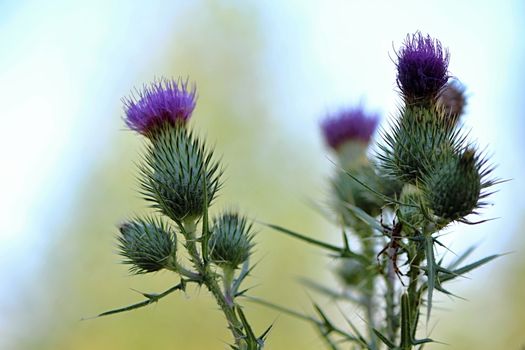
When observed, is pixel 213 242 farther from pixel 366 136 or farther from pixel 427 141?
pixel 366 136

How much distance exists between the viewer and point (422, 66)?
3.25 m

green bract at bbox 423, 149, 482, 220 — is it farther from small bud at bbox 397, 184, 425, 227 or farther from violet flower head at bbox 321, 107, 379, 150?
violet flower head at bbox 321, 107, 379, 150

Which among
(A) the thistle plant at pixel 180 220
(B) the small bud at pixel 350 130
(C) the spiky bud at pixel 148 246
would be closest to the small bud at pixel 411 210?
(A) the thistle plant at pixel 180 220

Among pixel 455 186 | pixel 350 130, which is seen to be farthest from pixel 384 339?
pixel 350 130

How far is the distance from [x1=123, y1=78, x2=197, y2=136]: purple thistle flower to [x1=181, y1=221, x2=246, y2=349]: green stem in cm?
67

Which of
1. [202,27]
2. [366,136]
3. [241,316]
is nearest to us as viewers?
[241,316]

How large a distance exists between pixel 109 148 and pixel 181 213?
8552 mm

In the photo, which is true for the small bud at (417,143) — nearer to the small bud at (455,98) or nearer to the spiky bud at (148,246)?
the small bud at (455,98)

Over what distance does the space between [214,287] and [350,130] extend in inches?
101

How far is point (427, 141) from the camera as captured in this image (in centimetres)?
319

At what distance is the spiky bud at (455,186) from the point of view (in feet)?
9.52

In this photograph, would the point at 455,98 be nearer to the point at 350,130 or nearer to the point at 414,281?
the point at 414,281

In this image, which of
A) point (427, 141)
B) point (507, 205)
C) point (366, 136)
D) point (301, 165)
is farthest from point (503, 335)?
point (427, 141)

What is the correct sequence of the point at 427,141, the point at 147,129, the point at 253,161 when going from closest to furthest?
the point at 427,141, the point at 147,129, the point at 253,161
